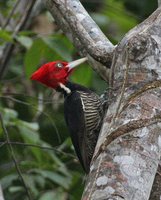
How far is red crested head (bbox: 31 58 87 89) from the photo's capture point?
5.22 m

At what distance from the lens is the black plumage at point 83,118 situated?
489 centimetres

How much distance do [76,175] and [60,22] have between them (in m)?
1.77

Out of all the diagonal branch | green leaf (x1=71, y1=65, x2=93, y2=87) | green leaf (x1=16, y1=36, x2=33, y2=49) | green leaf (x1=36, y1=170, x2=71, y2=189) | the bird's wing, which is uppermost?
the diagonal branch

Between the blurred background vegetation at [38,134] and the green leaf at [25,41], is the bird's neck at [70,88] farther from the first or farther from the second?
the green leaf at [25,41]

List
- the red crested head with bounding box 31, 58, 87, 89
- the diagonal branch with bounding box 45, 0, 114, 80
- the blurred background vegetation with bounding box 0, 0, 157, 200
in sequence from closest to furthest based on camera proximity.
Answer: the diagonal branch with bounding box 45, 0, 114, 80
the red crested head with bounding box 31, 58, 87, 89
the blurred background vegetation with bounding box 0, 0, 157, 200

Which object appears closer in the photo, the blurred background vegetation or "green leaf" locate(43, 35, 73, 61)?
the blurred background vegetation

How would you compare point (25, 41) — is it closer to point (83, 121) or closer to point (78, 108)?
point (78, 108)

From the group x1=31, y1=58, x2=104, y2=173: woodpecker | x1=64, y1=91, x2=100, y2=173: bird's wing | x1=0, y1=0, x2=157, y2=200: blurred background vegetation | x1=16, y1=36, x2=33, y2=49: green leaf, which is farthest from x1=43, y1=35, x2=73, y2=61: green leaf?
x1=64, y1=91, x2=100, y2=173: bird's wing

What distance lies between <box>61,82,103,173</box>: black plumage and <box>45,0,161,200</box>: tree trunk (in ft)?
4.22

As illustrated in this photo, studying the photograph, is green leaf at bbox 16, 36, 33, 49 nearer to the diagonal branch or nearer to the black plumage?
the black plumage

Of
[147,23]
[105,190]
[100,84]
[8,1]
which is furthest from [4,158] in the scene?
[105,190]

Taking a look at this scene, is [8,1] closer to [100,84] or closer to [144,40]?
[100,84]

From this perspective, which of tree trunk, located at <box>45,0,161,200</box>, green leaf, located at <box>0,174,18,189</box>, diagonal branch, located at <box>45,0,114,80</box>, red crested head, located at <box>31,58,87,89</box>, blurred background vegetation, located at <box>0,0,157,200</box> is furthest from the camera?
green leaf, located at <box>0,174,18,189</box>

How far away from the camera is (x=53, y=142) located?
6.39 metres
